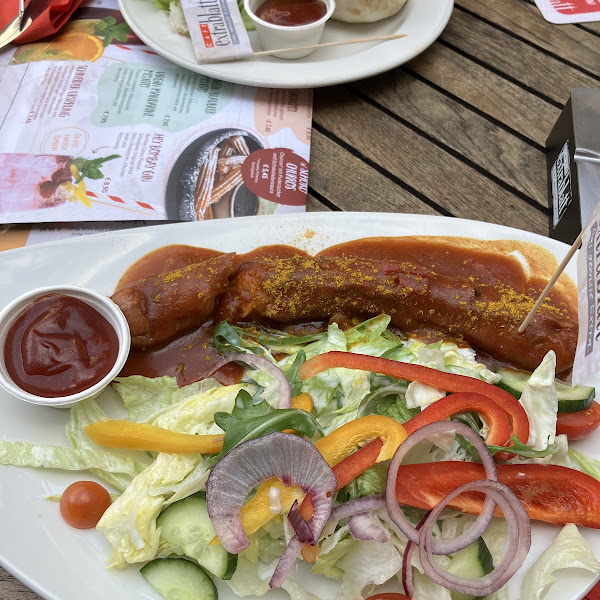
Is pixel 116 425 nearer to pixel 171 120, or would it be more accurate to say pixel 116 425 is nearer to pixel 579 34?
pixel 171 120

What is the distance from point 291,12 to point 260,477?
281cm

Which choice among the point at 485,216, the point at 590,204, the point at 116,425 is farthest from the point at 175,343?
the point at 590,204

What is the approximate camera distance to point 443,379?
2.14 meters

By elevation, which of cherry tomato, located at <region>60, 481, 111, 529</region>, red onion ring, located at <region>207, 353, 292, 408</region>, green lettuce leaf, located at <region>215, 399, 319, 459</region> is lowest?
cherry tomato, located at <region>60, 481, 111, 529</region>

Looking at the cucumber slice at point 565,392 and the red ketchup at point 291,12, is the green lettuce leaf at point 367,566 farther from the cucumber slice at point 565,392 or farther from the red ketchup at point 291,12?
the red ketchup at point 291,12

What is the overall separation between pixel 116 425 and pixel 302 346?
84cm

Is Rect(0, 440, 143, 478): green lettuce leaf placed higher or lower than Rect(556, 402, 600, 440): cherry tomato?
lower

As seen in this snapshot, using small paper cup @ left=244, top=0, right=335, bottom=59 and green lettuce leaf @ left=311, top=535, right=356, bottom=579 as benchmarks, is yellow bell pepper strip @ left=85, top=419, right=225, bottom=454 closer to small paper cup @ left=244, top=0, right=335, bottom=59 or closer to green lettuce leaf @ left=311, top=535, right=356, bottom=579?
green lettuce leaf @ left=311, top=535, right=356, bottom=579

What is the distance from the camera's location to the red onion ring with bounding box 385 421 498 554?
189 cm

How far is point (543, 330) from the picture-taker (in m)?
2.48

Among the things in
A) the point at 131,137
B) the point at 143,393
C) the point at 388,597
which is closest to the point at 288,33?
the point at 131,137

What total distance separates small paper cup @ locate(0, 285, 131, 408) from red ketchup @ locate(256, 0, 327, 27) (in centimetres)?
211

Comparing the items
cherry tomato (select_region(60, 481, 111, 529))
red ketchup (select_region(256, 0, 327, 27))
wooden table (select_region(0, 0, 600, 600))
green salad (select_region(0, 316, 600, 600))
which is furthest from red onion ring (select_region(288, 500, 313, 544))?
red ketchup (select_region(256, 0, 327, 27))

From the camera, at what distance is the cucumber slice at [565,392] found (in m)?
2.22
